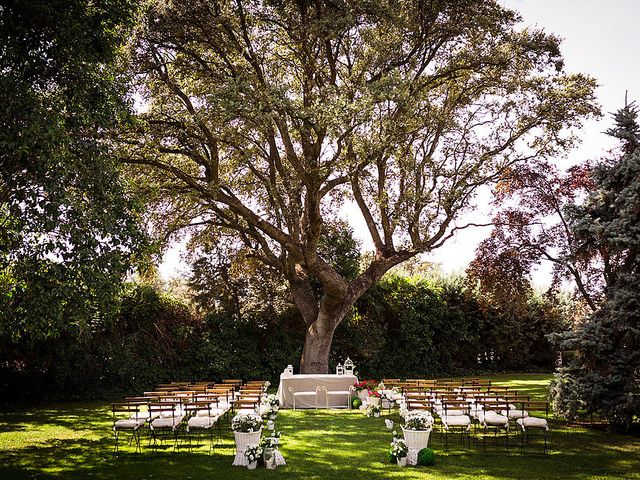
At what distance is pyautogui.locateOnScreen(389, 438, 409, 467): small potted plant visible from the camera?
8.89m

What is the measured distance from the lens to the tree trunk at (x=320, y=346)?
17.7 meters

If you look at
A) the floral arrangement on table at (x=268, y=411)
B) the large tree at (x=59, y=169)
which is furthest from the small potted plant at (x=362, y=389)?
the large tree at (x=59, y=169)

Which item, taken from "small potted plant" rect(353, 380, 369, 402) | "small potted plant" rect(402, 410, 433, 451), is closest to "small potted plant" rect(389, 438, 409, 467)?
"small potted plant" rect(402, 410, 433, 451)

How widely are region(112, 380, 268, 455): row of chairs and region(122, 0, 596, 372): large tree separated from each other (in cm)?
496

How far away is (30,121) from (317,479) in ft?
20.5

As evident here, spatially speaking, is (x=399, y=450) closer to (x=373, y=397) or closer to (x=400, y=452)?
(x=400, y=452)

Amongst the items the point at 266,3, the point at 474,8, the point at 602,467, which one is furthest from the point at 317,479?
the point at 474,8

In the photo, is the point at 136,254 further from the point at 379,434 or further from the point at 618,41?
the point at 618,41

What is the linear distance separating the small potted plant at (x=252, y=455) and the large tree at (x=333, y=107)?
732 cm

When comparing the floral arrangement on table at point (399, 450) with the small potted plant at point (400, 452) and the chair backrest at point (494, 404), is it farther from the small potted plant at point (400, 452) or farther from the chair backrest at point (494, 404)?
the chair backrest at point (494, 404)

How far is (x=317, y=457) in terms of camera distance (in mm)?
9523

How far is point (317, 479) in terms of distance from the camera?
26.6 feet

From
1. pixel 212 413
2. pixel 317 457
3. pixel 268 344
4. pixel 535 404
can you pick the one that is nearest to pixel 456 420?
pixel 535 404

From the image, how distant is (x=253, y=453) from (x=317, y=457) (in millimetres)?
1345
